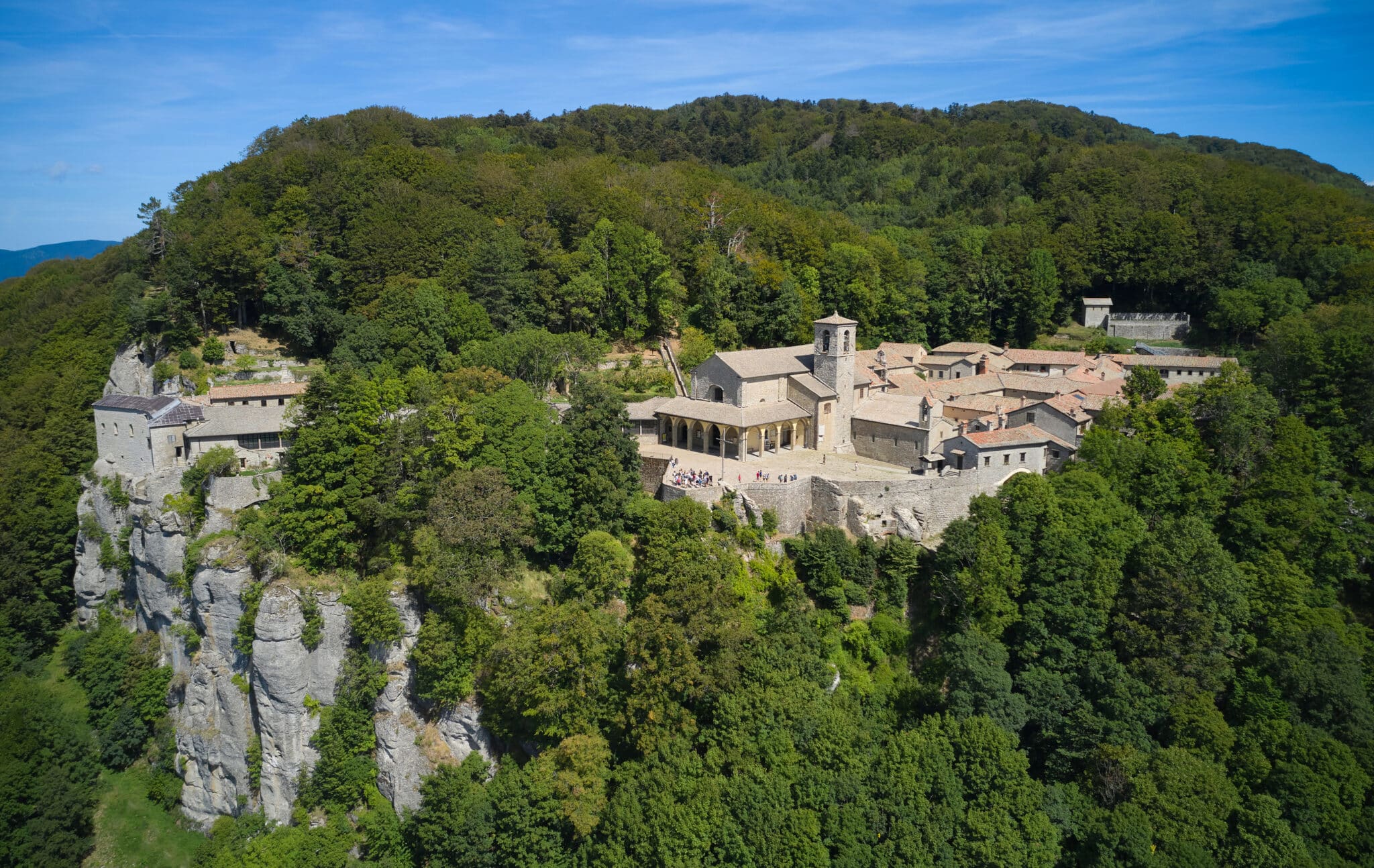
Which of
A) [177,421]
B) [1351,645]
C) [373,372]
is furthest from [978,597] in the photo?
[177,421]

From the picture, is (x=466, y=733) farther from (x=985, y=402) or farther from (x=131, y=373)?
(x=131, y=373)

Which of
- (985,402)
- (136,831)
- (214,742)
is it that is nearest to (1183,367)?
(985,402)

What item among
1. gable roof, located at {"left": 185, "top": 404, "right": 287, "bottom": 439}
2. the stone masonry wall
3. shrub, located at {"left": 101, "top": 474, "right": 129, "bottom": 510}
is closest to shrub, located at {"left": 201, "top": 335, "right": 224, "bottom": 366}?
shrub, located at {"left": 101, "top": 474, "right": 129, "bottom": 510}

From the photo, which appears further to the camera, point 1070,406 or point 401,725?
point 1070,406

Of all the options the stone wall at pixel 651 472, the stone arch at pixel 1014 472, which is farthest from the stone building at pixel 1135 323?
the stone wall at pixel 651 472

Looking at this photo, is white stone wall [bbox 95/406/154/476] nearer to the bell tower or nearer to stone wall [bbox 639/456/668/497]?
stone wall [bbox 639/456/668/497]

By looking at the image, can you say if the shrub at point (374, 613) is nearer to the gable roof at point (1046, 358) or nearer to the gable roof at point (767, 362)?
the gable roof at point (767, 362)

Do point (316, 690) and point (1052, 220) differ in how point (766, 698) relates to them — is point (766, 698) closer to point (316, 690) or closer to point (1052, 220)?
point (316, 690)
